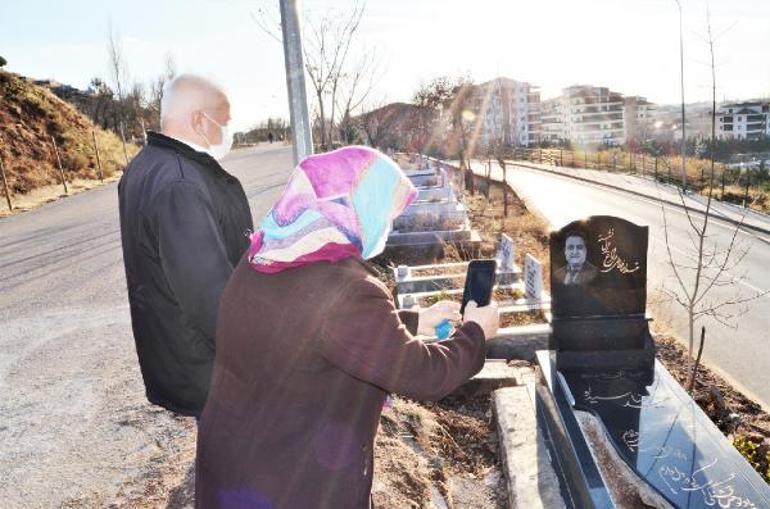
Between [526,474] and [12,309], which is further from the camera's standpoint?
[12,309]

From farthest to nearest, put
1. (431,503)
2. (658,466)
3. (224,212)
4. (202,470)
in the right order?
1. (431,503)
2. (658,466)
3. (224,212)
4. (202,470)

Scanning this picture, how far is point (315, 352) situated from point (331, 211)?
333 millimetres

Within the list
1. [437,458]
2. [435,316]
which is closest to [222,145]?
[435,316]

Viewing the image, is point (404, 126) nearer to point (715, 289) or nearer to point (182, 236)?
point (715, 289)

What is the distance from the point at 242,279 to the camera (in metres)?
1.50

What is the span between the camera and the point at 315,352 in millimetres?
1403

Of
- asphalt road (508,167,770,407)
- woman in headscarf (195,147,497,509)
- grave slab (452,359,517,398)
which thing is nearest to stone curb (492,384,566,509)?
grave slab (452,359,517,398)

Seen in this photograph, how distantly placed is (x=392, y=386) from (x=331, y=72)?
1000 centimetres

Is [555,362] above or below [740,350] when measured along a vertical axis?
above

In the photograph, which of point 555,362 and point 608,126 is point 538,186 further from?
point 608,126

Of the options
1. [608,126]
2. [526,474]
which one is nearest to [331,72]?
[526,474]

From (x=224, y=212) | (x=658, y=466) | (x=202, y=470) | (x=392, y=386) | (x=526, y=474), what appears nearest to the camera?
(x=392, y=386)

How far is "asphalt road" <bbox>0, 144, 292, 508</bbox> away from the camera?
11.4 feet

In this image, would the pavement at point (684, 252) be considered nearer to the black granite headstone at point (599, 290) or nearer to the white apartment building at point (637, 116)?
the black granite headstone at point (599, 290)
